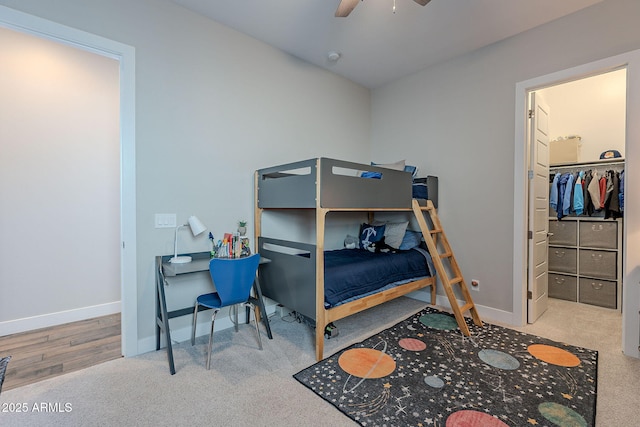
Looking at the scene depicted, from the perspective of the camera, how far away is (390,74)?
3.68m

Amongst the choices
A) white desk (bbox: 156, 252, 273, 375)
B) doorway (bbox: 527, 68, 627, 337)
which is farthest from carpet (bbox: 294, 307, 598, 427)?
doorway (bbox: 527, 68, 627, 337)

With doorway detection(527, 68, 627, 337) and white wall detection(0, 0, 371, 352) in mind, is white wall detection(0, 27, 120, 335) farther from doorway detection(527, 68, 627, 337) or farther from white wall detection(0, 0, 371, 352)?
doorway detection(527, 68, 627, 337)

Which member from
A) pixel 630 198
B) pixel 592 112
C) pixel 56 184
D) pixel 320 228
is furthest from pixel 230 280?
pixel 592 112

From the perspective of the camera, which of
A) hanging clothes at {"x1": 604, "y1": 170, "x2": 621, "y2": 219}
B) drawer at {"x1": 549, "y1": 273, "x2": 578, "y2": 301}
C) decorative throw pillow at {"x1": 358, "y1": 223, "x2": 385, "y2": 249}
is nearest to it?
hanging clothes at {"x1": 604, "y1": 170, "x2": 621, "y2": 219}

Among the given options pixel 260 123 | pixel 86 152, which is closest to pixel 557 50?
pixel 260 123

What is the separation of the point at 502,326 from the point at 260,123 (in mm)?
3107

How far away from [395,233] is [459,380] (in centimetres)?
167

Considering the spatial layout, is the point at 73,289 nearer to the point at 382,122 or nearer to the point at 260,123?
the point at 260,123

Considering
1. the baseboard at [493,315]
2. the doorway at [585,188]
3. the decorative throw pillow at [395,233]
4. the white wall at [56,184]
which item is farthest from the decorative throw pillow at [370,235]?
the white wall at [56,184]

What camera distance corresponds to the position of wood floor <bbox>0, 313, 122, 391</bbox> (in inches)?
79.2

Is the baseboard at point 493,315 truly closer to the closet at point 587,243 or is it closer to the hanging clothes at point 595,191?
the closet at point 587,243

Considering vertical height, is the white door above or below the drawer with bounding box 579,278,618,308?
above

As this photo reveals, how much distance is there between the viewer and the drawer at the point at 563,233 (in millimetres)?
3557

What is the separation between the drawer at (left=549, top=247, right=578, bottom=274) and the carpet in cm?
164
